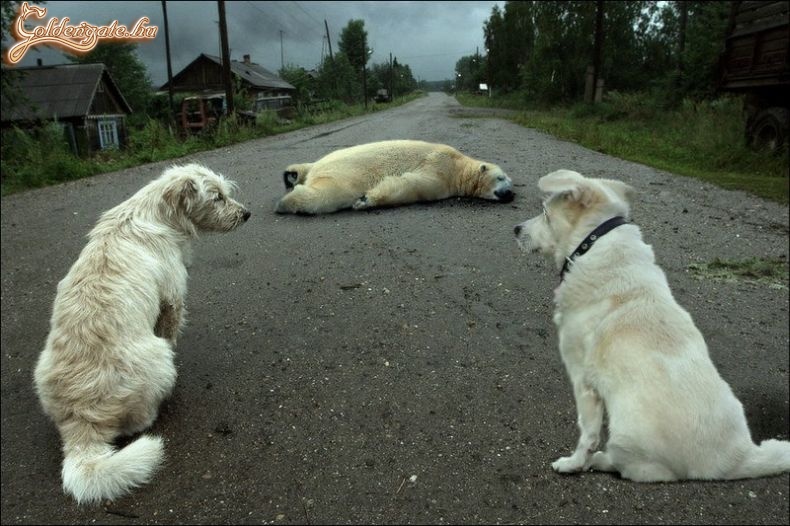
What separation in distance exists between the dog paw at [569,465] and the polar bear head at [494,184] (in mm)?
3322

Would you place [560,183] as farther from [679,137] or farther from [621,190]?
[679,137]

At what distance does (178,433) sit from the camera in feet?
8.98

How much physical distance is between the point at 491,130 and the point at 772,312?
5374mm

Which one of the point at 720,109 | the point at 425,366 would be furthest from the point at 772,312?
the point at 720,109

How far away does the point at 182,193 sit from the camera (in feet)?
10.8

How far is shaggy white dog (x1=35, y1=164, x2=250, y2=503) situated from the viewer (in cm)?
232

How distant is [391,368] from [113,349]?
165 cm

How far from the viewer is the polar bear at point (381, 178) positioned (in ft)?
19.5

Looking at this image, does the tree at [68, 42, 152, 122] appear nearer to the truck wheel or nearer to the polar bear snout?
the polar bear snout

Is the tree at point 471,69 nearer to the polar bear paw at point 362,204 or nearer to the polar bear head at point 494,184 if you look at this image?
the polar bear head at point 494,184

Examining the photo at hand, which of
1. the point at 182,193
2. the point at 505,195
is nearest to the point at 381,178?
the point at 505,195

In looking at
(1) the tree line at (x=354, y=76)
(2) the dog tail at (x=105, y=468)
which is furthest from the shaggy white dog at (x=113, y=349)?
(1) the tree line at (x=354, y=76)

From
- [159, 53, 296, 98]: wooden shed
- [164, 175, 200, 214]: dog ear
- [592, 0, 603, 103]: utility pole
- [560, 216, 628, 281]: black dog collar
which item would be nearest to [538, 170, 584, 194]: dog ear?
[560, 216, 628, 281]: black dog collar

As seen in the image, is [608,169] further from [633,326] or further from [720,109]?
[633,326]
